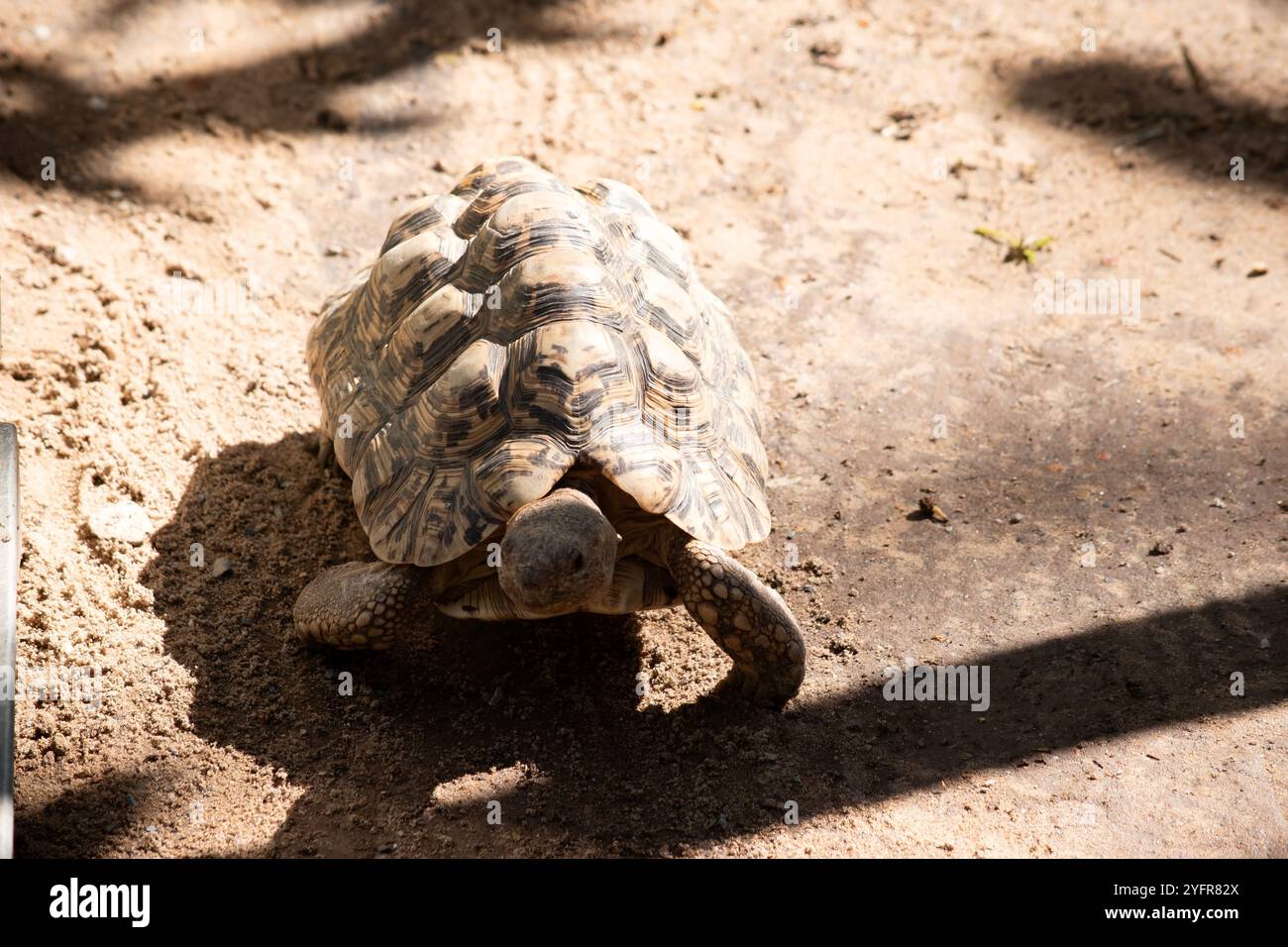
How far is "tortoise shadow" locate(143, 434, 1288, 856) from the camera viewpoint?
3.29 metres

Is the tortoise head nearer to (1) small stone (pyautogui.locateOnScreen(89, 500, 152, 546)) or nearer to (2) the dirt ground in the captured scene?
(2) the dirt ground

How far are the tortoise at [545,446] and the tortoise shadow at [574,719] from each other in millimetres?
222

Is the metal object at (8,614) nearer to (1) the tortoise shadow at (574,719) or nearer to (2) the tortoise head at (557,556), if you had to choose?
(1) the tortoise shadow at (574,719)

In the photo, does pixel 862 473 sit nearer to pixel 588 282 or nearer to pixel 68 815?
pixel 588 282

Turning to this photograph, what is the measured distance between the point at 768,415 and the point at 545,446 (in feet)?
6.05

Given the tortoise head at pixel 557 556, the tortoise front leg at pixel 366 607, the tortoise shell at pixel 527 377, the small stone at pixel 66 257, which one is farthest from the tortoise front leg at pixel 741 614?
the small stone at pixel 66 257

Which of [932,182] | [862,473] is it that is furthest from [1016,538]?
[932,182]

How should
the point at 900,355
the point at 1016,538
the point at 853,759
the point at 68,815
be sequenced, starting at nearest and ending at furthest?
the point at 68,815 < the point at 853,759 < the point at 1016,538 < the point at 900,355

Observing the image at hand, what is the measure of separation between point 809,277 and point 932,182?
4.27 feet

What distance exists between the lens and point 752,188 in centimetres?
651

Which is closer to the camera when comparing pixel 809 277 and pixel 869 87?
pixel 809 277

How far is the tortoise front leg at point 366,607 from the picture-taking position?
360 cm

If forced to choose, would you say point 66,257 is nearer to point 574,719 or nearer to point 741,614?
point 574,719

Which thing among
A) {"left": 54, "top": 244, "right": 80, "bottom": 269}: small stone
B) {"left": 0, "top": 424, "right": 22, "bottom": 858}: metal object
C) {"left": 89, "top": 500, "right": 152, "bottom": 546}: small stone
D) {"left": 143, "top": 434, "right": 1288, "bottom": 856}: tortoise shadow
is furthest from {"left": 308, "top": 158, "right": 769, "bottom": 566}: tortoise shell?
{"left": 54, "top": 244, "right": 80, "bottom": 269}: small stone
